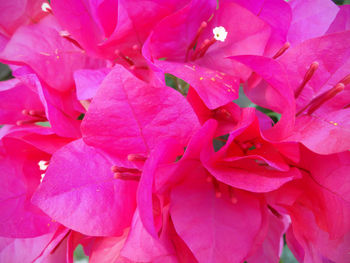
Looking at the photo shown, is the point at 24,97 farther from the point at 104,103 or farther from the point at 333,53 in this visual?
the point at 333,53

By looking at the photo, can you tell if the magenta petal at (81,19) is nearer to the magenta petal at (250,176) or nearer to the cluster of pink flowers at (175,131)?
the cluster of pink flowers at (175,131)

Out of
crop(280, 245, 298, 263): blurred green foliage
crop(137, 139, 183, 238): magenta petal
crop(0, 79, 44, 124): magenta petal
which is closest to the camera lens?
crop(137, 139, 183, 238): magenta petal

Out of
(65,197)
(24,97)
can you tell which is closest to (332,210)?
(65,197)

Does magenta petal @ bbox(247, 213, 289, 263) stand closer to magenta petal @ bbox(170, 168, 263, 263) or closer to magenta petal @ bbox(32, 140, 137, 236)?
magenta petal @ bbox(170, 168, 263, 263)

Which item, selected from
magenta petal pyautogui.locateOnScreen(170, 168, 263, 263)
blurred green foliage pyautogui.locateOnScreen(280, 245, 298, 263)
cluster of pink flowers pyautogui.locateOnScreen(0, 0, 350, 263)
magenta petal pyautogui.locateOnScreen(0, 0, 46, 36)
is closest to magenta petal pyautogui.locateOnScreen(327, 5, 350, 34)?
cluster of pink flowers pyautogui.locateOnScreen(0, 0, 350, 263)

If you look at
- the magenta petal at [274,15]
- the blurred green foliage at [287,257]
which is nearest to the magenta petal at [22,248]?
the magenta petal at [274,15]
